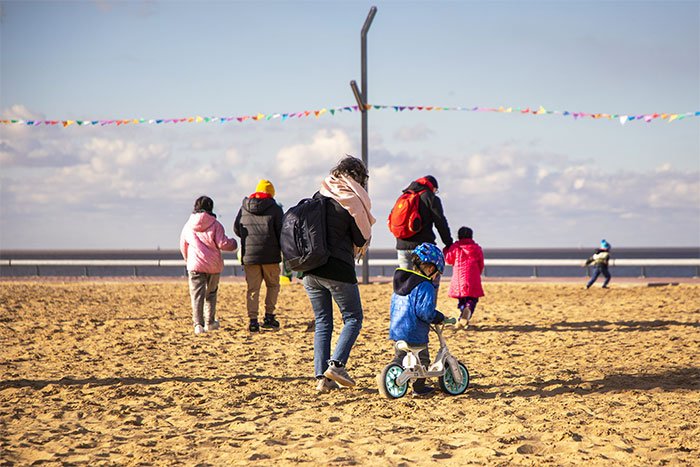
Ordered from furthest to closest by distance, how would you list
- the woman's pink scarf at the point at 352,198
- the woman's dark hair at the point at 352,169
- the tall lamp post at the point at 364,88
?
the tall lamp post at the point at 364,88 → the woman's dark hair at the point at 352,169 → the woman's pink scarf at the point at 352,198

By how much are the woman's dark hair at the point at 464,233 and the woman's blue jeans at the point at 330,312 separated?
5.01 m

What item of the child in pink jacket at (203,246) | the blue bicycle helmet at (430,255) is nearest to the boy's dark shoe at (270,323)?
the child in pink jacket at (203,246)

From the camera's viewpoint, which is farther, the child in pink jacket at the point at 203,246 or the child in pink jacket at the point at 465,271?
the child in pink jacket at the point at 465,271

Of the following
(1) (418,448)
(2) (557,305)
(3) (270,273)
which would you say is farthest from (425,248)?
(2) (557,305)

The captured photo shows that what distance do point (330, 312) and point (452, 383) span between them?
1186 mm

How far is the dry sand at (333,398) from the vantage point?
17.9 ft

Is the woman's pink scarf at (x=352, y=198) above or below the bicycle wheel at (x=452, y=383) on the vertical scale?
above

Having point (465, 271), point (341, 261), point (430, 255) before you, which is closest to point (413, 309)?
point (430, 255)

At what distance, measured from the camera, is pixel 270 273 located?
1134cm

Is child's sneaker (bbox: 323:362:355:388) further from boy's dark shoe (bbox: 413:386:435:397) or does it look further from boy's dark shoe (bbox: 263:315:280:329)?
boy's dark shoe (bbox: 263:315:280:329)

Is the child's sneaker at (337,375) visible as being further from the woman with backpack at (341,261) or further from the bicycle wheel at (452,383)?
the bicycle wheel at (452,383)

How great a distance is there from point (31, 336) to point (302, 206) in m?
6.02

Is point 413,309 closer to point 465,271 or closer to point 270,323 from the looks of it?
point 465,271

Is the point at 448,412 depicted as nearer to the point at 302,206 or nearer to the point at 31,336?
the point at 302,206
